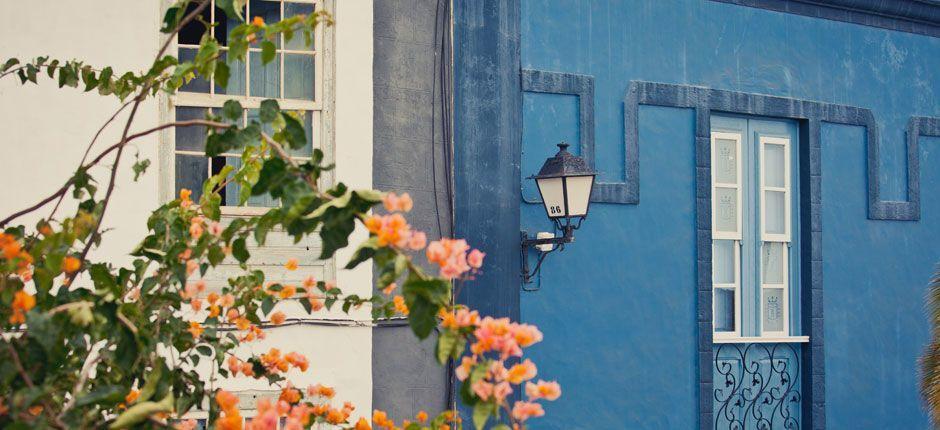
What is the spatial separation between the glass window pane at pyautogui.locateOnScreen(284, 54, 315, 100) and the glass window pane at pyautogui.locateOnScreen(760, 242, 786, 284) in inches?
146

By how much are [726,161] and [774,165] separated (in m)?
0.48

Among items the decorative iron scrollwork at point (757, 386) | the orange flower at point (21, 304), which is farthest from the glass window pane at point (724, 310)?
the orange flower at point (21, 304)

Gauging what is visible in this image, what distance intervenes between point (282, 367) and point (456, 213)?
351 cm

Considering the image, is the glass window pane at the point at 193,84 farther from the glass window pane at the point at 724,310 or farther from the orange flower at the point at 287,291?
the glass window pane at the point at 724,310

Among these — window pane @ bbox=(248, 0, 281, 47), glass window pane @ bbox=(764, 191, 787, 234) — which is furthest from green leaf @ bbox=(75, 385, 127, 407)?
glass window pane @ bbox=(764, 191, 787, 234)

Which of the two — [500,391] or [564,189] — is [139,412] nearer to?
[500,391]

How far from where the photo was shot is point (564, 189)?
24.7 feet

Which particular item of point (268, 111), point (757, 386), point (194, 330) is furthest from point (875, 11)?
point (268, 111)

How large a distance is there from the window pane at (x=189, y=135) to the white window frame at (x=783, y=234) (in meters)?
4.09

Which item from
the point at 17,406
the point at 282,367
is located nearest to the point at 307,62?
the point at 282,367

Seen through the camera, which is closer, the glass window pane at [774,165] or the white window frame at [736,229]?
the white window frame at [736,229]

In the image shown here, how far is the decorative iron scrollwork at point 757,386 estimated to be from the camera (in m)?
8.86

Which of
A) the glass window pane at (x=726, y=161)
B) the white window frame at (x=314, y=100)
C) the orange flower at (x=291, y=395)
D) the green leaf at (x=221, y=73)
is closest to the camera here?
the green leaf at (x=221, y=73)

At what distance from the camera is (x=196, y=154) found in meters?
7.03
